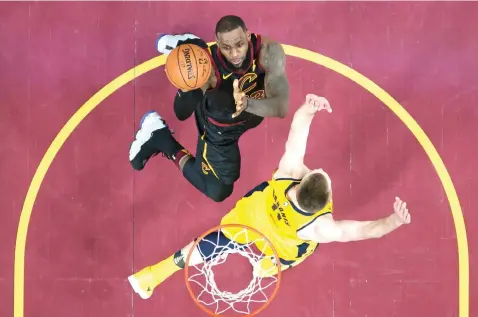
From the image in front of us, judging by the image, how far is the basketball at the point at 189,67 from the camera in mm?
4859

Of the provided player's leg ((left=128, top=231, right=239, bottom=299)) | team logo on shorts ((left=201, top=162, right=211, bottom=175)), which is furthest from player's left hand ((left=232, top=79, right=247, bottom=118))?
player's leg ((left=128, top=231, right=239, bottom=299))

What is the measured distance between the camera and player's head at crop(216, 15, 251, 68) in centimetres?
471

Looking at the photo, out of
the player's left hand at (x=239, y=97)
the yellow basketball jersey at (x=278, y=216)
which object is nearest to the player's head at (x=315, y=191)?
the yellow basketball jersey at (x=278, y=216)

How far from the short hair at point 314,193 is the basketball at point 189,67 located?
126 cm

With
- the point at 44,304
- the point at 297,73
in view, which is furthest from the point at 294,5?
the point at 44,304

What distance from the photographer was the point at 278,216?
527 centimetres

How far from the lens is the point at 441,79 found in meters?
6.41

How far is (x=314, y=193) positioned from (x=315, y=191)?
0.06 ft

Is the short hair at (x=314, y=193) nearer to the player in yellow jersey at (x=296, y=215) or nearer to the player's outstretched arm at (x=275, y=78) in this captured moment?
the player in yellow jersey at (x=296, y=215)

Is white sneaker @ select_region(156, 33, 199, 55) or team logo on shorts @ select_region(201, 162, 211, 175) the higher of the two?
white sneaker @ select_region(156, 33, 199, 55)

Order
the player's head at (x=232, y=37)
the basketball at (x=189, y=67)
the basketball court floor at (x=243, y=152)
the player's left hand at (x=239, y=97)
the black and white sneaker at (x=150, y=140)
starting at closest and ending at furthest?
the player's left hand at (x=239, y=97) < the player's head at (x=232, y=37) < the basketball at (x=189, y=67) < the black and white sneaker at (x=150, y=140) < the basketball court floor at (x=243, y=152)

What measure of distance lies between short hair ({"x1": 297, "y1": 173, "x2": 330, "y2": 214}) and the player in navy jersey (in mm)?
667

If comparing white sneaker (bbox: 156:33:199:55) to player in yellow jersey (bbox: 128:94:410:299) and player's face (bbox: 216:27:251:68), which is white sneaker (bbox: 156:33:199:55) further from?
player in yellow jersey (bbox: 128:94:410:299)

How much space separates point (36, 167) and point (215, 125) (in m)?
2.24
